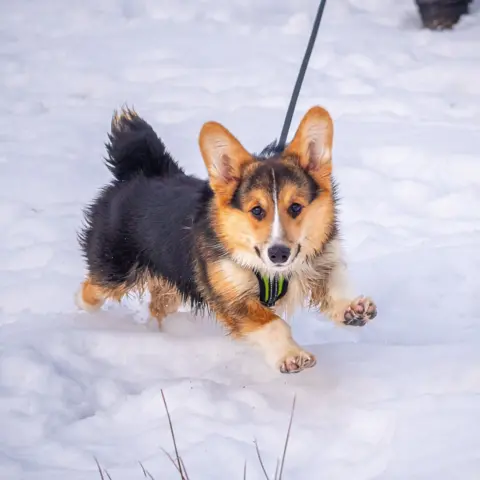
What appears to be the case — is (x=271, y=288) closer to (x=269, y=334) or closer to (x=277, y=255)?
(x=269, y=334)

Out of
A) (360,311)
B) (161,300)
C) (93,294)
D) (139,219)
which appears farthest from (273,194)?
(93,294)

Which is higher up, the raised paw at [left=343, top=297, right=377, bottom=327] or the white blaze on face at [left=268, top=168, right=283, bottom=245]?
the white blaze on face at [left=268, top=168, right=283, bottom=245]

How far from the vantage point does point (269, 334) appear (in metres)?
3.31

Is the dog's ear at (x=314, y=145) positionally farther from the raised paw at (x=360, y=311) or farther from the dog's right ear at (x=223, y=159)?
the raised paw at (x=360, y=311)

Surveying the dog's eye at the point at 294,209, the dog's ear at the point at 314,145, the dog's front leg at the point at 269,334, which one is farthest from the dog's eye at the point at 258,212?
the dog's front leg at the point at 269,334

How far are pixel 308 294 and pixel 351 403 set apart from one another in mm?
Answer: 640

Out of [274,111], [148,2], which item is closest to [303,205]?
[274,111]

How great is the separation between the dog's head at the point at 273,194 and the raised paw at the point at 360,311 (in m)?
0.29

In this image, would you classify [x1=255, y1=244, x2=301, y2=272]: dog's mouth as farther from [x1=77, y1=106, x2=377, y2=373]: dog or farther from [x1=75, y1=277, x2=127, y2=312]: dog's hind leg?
[x1=75, y1=277, x2=127, y2=312]: dog's hind leg

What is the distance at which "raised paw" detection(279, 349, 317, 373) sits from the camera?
3133 mm

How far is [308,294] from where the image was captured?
11.8 ft

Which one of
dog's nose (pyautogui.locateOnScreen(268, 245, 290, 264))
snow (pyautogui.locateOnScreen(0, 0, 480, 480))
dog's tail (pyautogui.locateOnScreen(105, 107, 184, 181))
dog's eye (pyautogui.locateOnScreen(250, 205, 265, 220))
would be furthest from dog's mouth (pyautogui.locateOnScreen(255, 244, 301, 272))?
dog's tail (pyautogui.locateOnScreen(105, 107, 184, 181))

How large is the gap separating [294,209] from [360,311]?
50cm

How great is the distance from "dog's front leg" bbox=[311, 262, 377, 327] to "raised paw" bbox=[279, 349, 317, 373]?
32 centimetres
